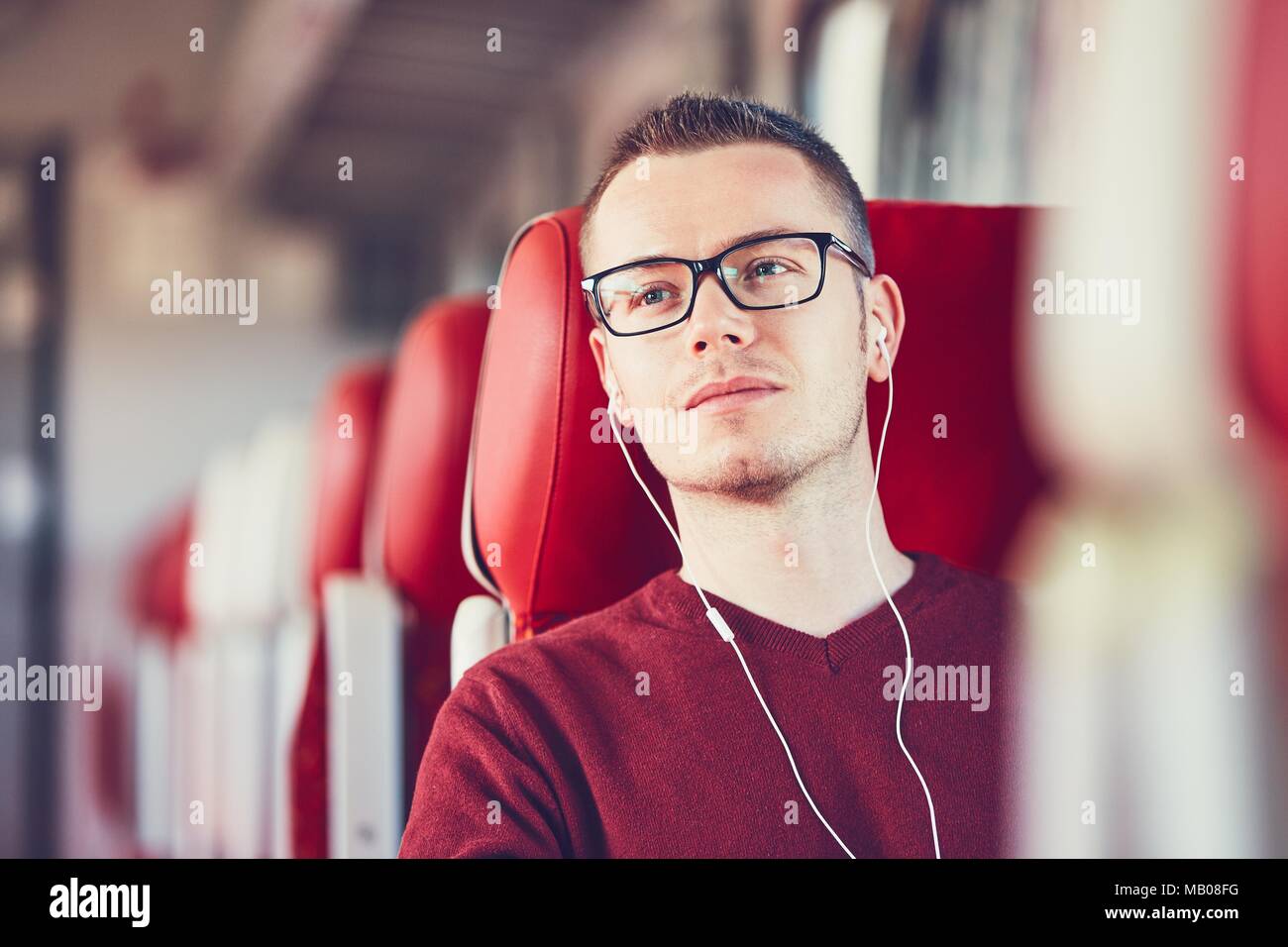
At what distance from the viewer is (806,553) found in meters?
0.91

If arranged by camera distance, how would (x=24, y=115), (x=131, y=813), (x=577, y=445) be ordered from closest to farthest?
(x=577, y=445) → (x=24, y=115) → (x=131, y=813)

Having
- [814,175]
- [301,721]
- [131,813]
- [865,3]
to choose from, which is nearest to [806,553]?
[814,175]

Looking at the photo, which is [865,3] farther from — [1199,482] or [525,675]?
[525,675]

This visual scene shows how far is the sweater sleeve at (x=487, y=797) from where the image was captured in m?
0.84

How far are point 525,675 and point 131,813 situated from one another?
35.0 inches

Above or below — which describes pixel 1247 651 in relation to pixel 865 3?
Result: below

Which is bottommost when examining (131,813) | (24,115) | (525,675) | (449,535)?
(131,813)

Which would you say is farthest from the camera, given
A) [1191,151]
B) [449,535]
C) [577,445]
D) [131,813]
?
[131,813]

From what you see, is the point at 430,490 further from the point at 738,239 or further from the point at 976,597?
the point at 976,597

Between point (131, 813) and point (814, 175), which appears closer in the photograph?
point (814, 175)

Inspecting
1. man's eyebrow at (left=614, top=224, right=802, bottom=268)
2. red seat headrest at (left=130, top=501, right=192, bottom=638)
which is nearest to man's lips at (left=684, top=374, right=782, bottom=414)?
man's eyebrow at (left=614, top=224, right=802, bottom=268)

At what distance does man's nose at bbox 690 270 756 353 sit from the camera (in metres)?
0.86

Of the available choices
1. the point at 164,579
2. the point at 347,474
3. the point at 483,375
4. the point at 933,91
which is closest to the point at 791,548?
the point at 483,375

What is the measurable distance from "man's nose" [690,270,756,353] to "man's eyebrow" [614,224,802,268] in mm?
27
